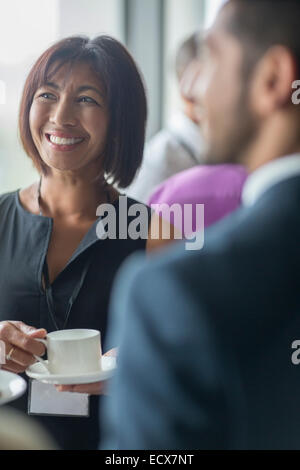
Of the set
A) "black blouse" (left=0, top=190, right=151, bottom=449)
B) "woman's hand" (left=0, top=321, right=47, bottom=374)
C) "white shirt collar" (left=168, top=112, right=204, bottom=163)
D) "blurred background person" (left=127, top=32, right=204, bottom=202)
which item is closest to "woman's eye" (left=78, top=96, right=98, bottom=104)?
"black blouse" (left=0, top=190, right=151, bottom=449)

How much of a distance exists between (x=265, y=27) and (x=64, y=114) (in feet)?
1.42

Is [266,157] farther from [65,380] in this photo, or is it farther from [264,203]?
→ [65,380]

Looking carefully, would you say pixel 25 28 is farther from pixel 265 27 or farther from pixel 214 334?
pixel 214 334

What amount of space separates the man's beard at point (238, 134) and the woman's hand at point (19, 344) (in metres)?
0.38

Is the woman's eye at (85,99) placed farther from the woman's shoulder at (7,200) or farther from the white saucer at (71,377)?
the white saucer at (71,377)

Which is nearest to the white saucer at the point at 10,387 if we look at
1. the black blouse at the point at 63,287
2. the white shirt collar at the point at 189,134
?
the black blouse at the point at 63,287

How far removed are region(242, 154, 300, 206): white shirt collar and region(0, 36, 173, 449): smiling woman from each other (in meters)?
0.43

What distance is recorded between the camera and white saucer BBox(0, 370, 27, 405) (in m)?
0.68

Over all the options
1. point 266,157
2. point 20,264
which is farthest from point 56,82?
point 266,157

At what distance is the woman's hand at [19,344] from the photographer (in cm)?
79

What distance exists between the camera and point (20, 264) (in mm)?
892

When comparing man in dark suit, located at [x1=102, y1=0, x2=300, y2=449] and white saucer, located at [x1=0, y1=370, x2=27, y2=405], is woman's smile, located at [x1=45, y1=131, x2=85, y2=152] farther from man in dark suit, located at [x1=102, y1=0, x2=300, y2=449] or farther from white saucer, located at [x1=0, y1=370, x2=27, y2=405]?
man in dark suit, located at [x1=102, y1=0, x2=300, y2=449]

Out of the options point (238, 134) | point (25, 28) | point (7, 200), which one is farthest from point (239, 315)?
point (25, 28)

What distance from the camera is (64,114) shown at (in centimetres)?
87
